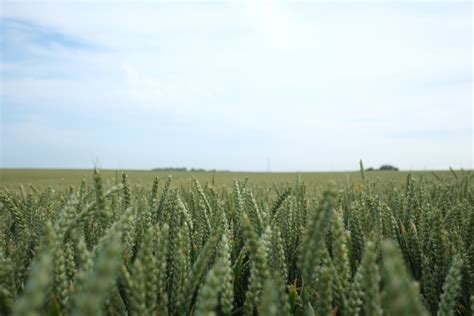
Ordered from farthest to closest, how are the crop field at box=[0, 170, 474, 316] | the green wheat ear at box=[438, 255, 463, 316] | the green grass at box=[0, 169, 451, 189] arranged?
the green grass at box=[0, 169, 451, 189] < the green wheat ear at box=[438, 255, 463, 316] < the crop field at box=[0, 170, 474, 316]

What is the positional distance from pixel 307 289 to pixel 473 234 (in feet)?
2.24

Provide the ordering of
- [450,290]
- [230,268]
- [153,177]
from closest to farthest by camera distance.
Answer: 1. [450,290]
2. [230,268]
3. [153,177]

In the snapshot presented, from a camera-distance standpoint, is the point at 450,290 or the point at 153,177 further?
the point at 153,177

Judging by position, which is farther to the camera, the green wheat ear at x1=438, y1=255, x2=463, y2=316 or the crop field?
the green wheat ear at x1=438, y1=255, x2=463, y2=316

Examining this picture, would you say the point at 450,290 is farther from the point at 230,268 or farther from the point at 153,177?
the point at 153,177

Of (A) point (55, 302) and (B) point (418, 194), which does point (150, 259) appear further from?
(B) point (418, 194)

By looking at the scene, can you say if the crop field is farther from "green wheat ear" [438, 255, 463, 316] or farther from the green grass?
the green grass

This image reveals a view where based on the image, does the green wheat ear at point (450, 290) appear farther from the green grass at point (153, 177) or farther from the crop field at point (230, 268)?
the green grass at point (153, 177)

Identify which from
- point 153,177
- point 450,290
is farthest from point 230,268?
point 153,177

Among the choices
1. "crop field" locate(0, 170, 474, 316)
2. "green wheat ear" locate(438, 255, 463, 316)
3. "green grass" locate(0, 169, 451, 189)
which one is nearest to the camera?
"crop field" locate(0, 170, 474, 316)

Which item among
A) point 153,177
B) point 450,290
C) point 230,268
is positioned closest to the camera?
point 450,290

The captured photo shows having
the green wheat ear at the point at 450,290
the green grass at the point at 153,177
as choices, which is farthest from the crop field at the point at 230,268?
the green grass at the point at 153,177

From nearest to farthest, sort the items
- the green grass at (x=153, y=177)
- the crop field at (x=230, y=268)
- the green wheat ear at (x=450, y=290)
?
the crop field at (x=230, y=268), the green wheat ear at (x=450, y=290), the green grass at (x=153, y=177)

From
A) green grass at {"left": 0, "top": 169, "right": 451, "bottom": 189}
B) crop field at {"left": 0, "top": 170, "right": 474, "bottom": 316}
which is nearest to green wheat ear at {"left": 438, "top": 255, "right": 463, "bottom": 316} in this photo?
crop field at {"left": 0, "top": 170, "right": 474, "bottom": 316}
